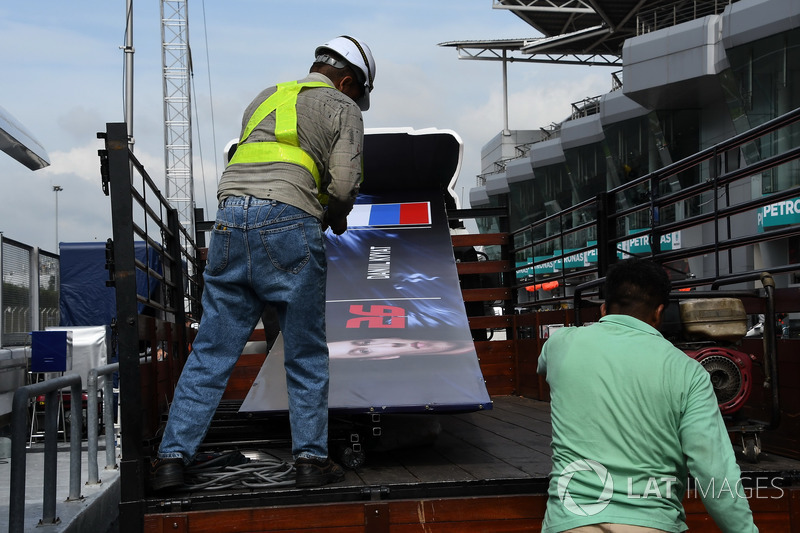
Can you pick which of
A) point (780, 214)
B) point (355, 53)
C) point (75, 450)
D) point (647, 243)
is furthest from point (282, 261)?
point (647, 243)

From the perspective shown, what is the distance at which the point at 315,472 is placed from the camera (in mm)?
3596

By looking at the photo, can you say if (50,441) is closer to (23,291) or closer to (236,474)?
(236,474)

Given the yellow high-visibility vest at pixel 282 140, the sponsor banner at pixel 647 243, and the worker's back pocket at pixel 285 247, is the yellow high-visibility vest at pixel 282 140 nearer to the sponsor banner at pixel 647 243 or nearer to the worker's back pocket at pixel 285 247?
the worker's back pocket at pixel 285 247

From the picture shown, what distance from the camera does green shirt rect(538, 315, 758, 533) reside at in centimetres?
269

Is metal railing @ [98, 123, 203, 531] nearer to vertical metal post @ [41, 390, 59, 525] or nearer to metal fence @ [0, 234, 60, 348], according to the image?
vertical metal post @ [41, 390, 59, 525]

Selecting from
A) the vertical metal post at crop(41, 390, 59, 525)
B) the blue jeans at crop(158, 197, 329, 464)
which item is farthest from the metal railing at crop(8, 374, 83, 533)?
the blue jeans at crop(158, 197, 329, 464)

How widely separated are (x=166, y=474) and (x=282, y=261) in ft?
3.33

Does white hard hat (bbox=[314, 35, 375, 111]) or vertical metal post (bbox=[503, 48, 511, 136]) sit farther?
vertical metal post (bbox=[503, 48, 511, 136])

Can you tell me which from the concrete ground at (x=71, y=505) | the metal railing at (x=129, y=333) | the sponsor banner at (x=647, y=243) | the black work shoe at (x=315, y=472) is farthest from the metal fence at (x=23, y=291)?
the sponsor banner at (x=647, y=243)

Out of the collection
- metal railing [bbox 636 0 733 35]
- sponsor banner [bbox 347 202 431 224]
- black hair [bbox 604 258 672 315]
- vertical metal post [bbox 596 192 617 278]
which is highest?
metal railing [bbox 636 0 733 35]

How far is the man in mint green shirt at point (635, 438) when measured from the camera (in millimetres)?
2691

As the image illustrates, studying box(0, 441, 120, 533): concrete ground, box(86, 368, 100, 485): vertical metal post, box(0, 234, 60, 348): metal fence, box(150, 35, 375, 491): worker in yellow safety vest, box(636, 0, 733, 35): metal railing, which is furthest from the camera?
box(636, 0, 733, 35): metal railing

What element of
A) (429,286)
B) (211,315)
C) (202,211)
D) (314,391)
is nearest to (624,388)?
(314,391)

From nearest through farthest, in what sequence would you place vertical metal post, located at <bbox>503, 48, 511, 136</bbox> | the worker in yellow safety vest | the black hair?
the black hair < the worker in yellow safety vest < vertical metal post, located at <bbox>503, 48, 511, 136</bbox>
